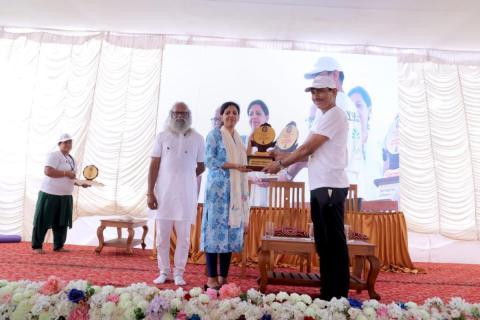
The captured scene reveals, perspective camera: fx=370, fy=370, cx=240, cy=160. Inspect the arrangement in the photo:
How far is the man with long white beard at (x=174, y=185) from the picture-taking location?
8.40ft

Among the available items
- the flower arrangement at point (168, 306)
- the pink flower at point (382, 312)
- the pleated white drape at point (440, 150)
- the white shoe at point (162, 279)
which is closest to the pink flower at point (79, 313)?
the flower arrangement at point (168, 306)

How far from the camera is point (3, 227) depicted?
5207 millimetres

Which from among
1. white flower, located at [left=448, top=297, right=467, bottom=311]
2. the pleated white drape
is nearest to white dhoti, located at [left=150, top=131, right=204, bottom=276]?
white flower, located at [left=448, top=297, right=467, bottom=311]

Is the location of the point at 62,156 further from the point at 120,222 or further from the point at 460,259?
the point at 460,259

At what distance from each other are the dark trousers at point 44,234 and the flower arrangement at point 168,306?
9.75 ft

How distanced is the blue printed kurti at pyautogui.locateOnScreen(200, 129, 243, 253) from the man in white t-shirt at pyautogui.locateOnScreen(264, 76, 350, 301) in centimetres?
54

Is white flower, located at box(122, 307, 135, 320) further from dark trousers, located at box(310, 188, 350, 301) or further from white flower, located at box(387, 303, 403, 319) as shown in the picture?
dark trousers, located at box(310, 188, 350, 301)

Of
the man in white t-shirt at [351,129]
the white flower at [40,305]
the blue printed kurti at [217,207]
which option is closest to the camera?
the white flower at [40,305]

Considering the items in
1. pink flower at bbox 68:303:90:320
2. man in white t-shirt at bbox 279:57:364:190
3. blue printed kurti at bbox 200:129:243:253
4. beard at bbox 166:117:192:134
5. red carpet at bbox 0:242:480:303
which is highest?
man in white t-shirt at bbox 279:57:364:190

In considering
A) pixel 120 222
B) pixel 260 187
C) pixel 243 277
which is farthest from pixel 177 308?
pixel 260 187

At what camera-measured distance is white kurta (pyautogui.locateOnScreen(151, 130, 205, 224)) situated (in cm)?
256

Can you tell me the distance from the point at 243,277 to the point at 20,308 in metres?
2.19

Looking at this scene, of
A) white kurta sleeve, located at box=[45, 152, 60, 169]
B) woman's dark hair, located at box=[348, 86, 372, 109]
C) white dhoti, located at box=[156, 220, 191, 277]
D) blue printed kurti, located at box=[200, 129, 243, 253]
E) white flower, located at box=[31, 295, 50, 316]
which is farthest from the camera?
woman's dark hair, located at box=[348, 86, 372, 109]

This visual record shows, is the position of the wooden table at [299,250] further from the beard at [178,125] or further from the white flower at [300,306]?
the white flower at [300,306]
